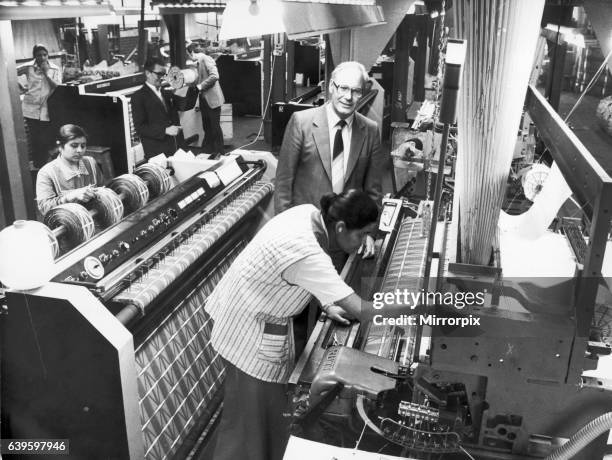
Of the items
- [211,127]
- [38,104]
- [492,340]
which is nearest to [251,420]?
[492,340]

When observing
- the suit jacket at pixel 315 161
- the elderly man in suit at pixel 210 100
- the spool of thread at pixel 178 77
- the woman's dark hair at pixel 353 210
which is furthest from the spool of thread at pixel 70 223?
the elderly man in suit at pixel 210 100

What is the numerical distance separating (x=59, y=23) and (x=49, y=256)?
6.48 metres

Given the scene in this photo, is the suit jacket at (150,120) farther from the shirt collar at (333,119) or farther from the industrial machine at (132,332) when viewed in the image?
the shirt collar at (333,119)

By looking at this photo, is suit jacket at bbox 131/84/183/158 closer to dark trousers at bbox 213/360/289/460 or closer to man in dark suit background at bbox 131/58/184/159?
man in dark suit background at bbox 131/58/184/159

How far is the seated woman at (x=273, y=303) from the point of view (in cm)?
201

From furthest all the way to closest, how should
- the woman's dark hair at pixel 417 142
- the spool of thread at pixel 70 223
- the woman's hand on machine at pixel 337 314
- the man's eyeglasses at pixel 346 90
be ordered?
the woman's dark hair at pixel 417 142 → the man's eyeglasses at pixel 346 90 → the spool of thread at pixel 70 223 → the woman's hand on machine at pixel 337 314

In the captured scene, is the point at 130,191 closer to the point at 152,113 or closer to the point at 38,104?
the point at 152,113

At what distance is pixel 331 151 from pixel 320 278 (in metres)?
1.46

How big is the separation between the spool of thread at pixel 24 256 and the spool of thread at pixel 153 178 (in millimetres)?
1443

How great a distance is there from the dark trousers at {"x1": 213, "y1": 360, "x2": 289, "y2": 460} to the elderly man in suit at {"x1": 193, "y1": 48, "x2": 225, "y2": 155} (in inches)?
196

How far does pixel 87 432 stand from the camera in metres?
2.24

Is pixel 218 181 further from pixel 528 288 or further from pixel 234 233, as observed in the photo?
pixel 528 288

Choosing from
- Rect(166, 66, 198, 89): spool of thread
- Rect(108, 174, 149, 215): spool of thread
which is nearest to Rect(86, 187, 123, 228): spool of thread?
Rect(108, 174, 149, 215): spool of thread

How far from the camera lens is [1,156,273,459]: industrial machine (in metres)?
2.11
